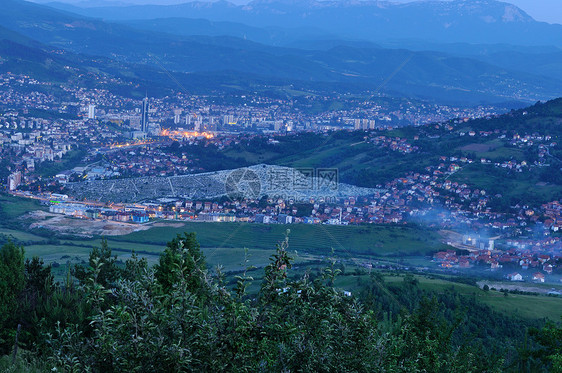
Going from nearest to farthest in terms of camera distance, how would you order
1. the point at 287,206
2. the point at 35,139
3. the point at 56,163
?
1. the point at 287,206
2. the point at 56,163
3. the point at 35,139

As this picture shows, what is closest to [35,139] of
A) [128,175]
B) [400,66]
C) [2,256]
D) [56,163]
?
[56,163]

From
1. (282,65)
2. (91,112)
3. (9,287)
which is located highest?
(282,65)

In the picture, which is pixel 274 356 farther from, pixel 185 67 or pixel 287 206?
pixel 185 67

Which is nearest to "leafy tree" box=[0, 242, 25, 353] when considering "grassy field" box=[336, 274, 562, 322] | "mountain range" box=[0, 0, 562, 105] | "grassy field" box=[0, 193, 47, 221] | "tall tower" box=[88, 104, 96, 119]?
"grassy field" box=[336, 274, 562, 322]

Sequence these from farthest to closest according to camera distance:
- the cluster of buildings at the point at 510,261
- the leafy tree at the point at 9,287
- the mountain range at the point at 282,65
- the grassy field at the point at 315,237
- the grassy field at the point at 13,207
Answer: the mountain range at the point at 282,65 → the grassy field at the point at 13,207 → the grassy field at the point at 315,237 → the cluster of buildings at the point at 510,261 → the leafy tree at the point at 9,287

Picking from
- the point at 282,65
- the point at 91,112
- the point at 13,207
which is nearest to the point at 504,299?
the point at 13,207

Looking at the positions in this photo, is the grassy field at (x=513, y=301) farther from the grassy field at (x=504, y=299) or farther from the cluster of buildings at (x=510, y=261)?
the cluster of buildings at (x=510, y=261)

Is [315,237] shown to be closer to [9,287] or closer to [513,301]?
[513,301]

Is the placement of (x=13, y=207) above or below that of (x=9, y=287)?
below

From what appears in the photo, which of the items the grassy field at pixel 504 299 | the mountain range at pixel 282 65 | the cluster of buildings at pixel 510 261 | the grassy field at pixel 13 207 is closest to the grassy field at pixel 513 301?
the grassy field at pixel 504 299

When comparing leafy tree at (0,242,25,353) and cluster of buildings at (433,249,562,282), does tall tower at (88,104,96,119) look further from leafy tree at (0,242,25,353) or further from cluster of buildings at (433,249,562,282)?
leafy tree at (0,242,25,353)

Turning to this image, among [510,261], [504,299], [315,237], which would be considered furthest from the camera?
[315,237]
